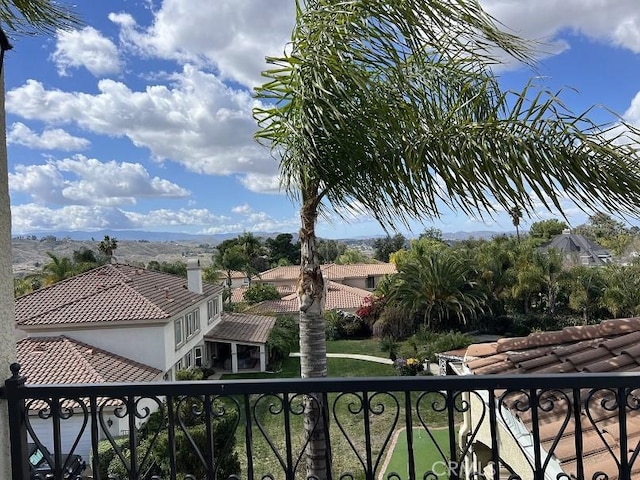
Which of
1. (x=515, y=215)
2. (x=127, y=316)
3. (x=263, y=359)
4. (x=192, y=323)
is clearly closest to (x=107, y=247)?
(x=192, y=323)

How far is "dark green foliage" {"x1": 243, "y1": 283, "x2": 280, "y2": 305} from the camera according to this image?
1448 inches

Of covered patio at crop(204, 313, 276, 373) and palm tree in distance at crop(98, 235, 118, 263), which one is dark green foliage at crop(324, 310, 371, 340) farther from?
palm tree in distance at crop(98, 235, 118, 263)

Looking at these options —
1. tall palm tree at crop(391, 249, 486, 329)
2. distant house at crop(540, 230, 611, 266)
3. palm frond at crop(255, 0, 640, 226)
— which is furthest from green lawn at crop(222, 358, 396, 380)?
distant house at crop(540, 230, 611, 266)

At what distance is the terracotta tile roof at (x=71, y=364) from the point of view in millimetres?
13836

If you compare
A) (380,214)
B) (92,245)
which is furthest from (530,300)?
(92,245)

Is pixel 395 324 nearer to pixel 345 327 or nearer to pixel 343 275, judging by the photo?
pixel 345 327

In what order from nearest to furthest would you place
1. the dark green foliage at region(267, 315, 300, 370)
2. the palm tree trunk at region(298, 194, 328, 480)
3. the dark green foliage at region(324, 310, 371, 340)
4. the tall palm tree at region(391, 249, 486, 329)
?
the palm tree trunk at region(298, 194, 328, 480)
the dark green foliage at region(267, 315, 300, 370)
the tall palm tree at region(391, 249, 486, 329)
the dark green foliage at region(324, 310, 371, 340)

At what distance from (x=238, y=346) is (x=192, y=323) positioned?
15.0ft

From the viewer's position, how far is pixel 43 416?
2.21 m

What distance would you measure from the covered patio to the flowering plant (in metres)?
6.91

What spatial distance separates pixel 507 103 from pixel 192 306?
66.2ft

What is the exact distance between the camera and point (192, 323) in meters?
22.2

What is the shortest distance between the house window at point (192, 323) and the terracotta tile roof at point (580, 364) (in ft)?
55.1

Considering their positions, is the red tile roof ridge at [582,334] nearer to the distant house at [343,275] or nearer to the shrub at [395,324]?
the shrub at [395,324]
